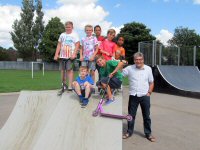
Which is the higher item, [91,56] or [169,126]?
[91,56]

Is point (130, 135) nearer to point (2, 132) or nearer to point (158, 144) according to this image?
point (158, 144)

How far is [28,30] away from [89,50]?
55.1 m

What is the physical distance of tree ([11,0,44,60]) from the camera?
6041 cm

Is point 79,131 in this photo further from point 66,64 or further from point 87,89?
point 66,64

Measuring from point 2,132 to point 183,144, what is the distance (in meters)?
3.65

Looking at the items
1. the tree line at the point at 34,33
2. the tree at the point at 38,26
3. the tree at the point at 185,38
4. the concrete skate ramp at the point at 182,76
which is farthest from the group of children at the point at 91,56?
the tree at the point at 185,38

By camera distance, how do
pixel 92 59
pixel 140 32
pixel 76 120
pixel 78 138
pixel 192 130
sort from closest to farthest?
pixel 78 138
pixel 76 120
pixel 192 130
pixel 92 59
pixel 140 32

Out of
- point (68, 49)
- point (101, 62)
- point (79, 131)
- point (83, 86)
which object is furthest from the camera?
point (68, 49)

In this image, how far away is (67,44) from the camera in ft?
25.6

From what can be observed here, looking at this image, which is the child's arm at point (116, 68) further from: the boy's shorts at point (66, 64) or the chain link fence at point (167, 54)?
the chain link fence at point (167, 54)

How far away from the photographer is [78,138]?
5094mm

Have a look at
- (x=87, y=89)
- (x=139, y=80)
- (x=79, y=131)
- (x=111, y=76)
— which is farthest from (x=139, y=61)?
(x=79, y=131)

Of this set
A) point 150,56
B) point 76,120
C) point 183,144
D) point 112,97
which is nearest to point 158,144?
point 183,144

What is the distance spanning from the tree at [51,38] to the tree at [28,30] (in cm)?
267
